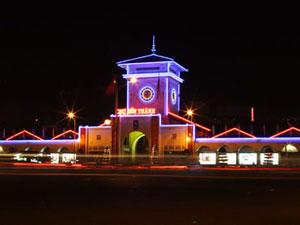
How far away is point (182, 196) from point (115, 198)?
234 cm

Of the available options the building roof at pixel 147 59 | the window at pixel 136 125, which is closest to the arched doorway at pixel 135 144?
the window at pixel 136 125

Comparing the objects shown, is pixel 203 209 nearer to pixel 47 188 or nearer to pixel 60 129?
pixel 47 188

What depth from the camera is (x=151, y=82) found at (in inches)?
2574

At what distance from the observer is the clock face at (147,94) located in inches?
2586

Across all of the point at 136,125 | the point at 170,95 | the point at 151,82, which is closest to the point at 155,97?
the point at 151,82

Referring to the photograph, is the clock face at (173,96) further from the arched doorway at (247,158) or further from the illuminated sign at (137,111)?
the arched doorway at (247,158)

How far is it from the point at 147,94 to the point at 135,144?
309 inches

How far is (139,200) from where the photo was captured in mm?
15633

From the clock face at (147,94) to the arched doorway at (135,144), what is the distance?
15.2 ft

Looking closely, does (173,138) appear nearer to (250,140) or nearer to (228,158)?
(250,140)

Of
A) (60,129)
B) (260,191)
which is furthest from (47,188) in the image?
(60,129)

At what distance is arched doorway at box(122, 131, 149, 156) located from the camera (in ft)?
215

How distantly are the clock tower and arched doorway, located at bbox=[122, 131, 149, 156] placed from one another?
13.0ft

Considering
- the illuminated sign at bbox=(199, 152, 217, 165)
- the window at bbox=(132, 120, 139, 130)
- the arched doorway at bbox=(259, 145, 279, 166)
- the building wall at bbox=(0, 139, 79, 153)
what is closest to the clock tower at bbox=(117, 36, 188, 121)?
the window at bbox=(132, 120, 139, 130)
